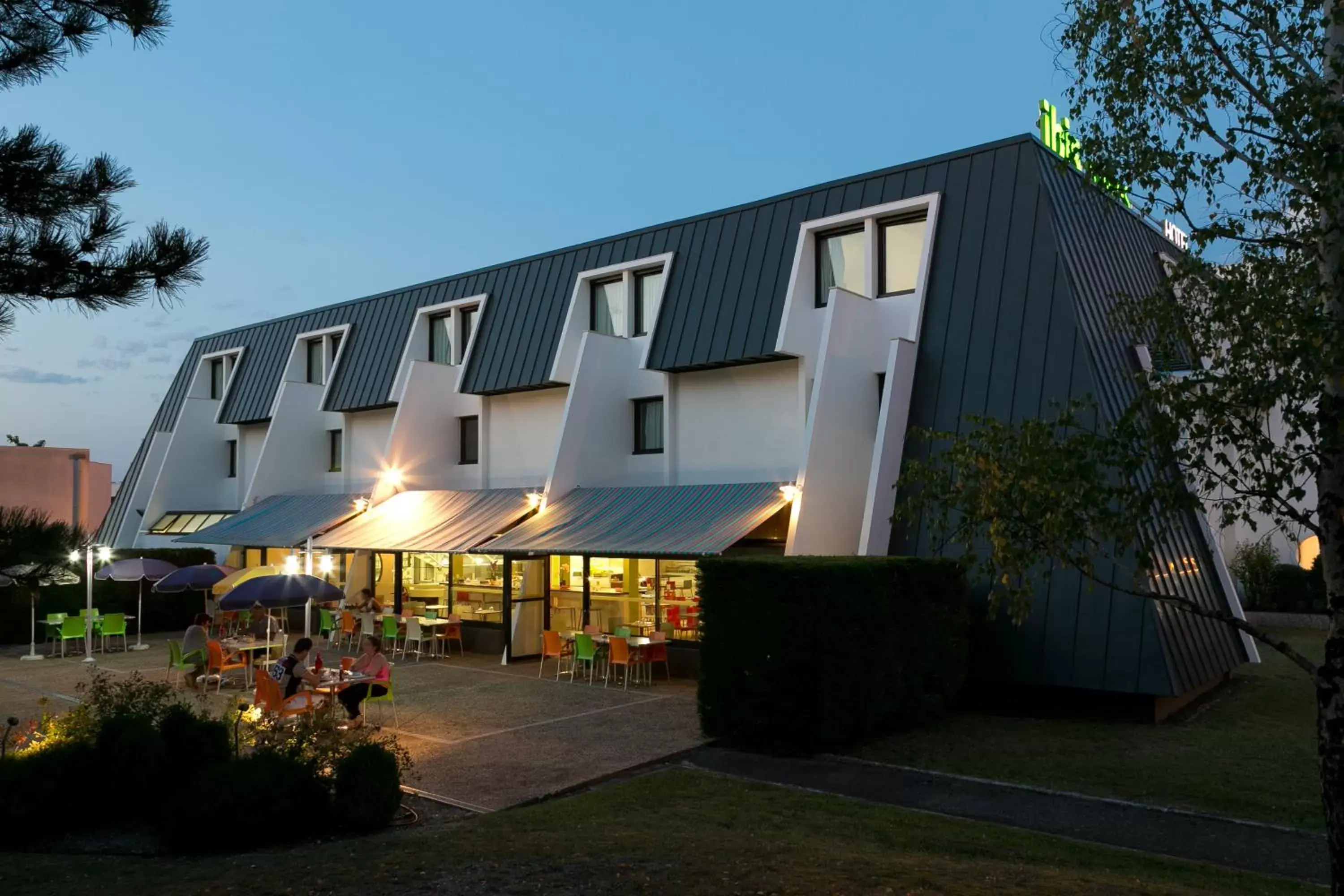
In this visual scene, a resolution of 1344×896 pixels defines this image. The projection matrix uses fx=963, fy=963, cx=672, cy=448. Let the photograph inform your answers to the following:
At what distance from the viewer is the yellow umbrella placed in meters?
18.8

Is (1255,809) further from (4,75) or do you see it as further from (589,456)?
(589,456)

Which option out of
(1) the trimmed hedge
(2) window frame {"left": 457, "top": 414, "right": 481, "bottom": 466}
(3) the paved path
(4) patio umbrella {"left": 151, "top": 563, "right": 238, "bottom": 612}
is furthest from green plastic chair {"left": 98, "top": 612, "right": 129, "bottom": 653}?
(3) the paved path

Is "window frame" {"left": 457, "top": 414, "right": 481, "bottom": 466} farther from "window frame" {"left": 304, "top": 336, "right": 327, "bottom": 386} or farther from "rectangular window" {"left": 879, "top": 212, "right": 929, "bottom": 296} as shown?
"rectangular window" {"left": 879, "top": 212, "right": 929, "bottom": 296}

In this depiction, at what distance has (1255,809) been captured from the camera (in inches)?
336

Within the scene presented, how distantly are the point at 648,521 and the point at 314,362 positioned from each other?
15630 mm

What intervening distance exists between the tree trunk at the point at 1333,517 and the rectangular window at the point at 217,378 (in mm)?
31655

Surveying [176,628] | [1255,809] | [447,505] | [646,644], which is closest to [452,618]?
[447,505]

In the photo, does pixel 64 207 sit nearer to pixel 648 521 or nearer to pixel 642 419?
pixel 648 521

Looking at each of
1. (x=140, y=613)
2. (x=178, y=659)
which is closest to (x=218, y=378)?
(x=140, y=613)

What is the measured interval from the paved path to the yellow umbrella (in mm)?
11423

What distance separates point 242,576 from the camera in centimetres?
1942

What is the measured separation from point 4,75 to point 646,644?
12.1 metres

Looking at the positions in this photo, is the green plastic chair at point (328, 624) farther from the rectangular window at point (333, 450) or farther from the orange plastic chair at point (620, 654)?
the orange plastic chair at point (620, 654)

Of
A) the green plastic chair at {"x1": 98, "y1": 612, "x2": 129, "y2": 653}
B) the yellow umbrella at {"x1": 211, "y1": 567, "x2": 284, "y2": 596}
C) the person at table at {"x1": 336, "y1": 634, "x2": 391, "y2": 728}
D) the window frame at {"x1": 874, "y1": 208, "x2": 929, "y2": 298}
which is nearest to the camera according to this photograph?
the person at table at {"x1": 336, "y1": 634, "x2": 391, "y2": 728}
